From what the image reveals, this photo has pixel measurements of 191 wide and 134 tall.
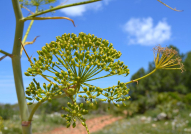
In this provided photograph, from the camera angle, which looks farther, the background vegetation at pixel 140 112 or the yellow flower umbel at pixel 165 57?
the background vegetation at pixel 140 112

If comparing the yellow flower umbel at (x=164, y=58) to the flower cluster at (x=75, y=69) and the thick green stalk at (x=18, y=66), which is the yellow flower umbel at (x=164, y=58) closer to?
the flower cluster at (x=75, y=69)

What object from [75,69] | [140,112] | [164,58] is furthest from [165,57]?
[140,112]

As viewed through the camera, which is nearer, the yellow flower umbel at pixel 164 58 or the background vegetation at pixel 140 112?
the yellow flower umbel at pixel 164 58

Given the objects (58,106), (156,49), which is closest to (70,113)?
(156,49)

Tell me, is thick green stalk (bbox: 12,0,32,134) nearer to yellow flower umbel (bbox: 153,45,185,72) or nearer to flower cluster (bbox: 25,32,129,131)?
flower cluster (bbox: 25,32,129,131)

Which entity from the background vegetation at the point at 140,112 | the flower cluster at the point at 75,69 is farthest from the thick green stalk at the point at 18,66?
the background vegetation at the point at 140,112

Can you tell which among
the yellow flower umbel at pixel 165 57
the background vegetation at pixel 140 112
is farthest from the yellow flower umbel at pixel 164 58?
the background vegetation at pixel 140 112

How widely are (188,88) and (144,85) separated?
792cm

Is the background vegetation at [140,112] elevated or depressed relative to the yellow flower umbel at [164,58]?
depressed

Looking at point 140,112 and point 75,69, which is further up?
point 75,69

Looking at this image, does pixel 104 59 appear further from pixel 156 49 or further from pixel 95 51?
pixel 156 49

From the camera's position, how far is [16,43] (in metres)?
1.43

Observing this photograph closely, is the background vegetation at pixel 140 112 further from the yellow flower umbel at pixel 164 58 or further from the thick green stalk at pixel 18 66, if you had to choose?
the thick green stalk at pixel 18 66

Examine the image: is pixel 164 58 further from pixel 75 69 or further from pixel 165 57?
pixel 75 69
